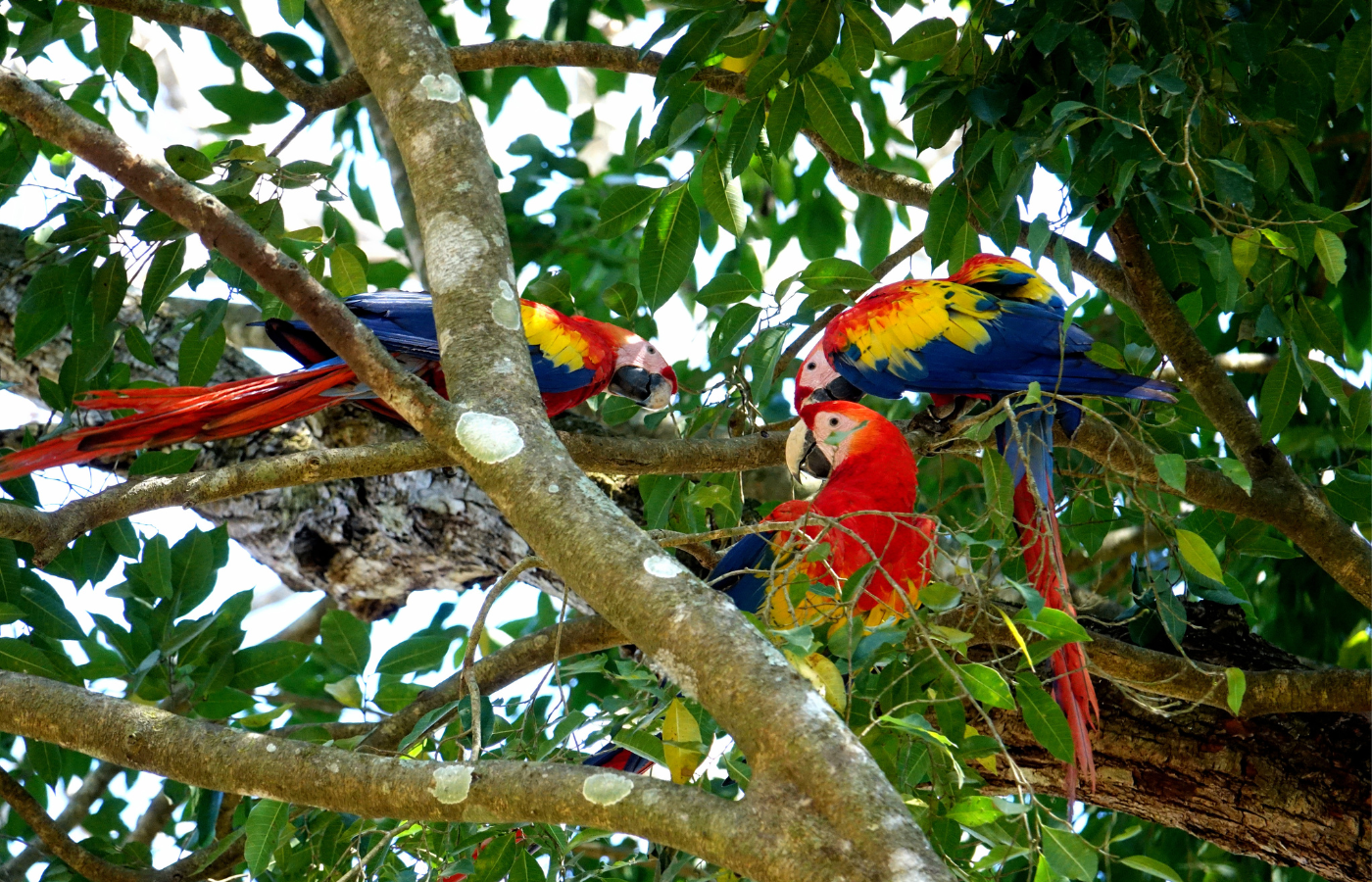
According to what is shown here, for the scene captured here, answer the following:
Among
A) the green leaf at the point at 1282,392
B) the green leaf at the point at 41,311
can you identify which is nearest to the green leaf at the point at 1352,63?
the green leaf at the point at 1282,392

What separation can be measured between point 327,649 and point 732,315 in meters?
1.00

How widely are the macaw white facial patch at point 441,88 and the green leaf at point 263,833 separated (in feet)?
3.29

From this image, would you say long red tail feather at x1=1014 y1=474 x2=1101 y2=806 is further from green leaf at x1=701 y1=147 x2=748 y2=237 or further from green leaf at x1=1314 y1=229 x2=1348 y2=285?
green leaf at x1=701 y1=147 x2=748 y2=237

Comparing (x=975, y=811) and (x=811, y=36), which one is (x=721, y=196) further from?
→ (x=975, y=811)

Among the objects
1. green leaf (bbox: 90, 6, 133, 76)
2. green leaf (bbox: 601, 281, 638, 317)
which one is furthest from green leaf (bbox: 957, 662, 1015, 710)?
green leaf (bbox: 90, 6, 133, 76)

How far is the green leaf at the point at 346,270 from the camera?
2393 millimetres

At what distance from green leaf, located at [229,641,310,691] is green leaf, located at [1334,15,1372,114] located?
2.11 meters

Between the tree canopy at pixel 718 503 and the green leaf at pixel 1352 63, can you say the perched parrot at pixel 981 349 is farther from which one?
the green leaf at pixel 1352 63

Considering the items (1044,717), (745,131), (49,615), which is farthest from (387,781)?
(49,615)

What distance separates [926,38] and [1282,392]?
2.89ft

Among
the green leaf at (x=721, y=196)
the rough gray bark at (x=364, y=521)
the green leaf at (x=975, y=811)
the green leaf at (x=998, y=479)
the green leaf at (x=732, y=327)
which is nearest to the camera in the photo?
the green leaf at (x=975, y=811)

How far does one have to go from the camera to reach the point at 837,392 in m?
2.57

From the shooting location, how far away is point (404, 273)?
3.73 m

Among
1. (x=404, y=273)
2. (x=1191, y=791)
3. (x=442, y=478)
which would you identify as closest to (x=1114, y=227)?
(x=1191, y=791)
